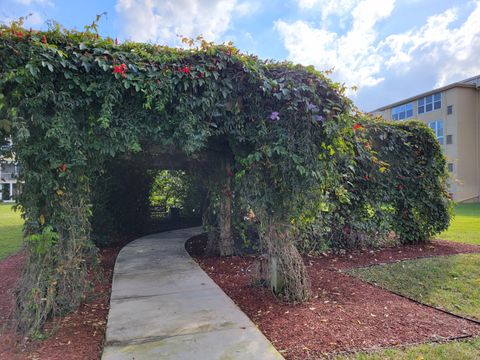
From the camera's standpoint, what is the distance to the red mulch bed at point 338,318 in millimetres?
3332

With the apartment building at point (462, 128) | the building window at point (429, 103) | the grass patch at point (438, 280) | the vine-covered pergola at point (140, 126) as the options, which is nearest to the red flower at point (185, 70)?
the vine-covered pergola at point (140, 126)

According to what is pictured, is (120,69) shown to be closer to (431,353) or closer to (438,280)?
(431,353)

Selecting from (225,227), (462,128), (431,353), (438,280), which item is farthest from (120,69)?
(462,128)

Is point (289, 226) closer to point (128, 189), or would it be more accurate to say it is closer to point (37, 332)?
point (37, 332)

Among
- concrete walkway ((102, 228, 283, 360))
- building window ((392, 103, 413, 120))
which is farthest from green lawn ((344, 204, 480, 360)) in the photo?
building window ((392, 103, 413, 120))

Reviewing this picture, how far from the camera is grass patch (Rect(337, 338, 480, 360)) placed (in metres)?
3.02

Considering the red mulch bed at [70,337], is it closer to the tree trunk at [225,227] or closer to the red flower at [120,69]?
the red flower at [120,69]

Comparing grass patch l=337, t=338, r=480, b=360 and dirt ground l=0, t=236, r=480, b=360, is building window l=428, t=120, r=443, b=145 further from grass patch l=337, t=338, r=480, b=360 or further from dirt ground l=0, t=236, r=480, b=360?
grass patch l=337, t=338, r=480, b=360

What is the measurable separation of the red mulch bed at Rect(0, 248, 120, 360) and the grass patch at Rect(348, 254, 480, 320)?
378 centimetres

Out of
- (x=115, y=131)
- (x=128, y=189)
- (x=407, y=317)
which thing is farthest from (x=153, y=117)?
(x=128, y=189)

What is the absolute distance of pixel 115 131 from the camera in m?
3.73

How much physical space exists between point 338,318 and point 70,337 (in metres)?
2.79

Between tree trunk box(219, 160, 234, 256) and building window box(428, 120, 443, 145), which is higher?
building window box(428, 120, 443, 145)

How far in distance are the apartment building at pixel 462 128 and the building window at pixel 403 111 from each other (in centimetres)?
229
